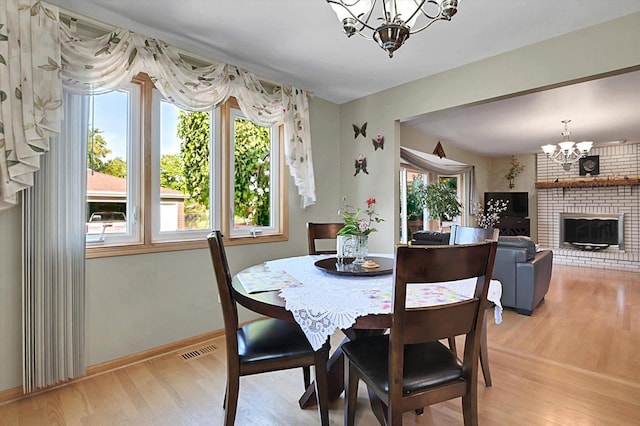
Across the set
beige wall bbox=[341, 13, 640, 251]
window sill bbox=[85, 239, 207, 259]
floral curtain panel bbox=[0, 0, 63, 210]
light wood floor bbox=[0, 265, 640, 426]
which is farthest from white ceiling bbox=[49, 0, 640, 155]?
light wood floor bbox=[0, 265, 640, 426]

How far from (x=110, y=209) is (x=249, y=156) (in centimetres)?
125

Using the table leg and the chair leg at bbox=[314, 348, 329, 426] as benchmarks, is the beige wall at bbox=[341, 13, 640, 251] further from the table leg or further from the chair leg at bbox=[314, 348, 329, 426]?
the chair leg at bbox=[314, 348, 329, 426]

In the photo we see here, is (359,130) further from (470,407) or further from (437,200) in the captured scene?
(470,407)

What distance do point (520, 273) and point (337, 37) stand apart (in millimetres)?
2870

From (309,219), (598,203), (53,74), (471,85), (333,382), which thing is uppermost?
(471,85)

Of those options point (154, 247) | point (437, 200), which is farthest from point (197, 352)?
point (437, 200)

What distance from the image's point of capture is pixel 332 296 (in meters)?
1.32

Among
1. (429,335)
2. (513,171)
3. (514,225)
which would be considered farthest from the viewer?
(513,171)

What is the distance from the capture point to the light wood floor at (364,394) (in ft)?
5.52

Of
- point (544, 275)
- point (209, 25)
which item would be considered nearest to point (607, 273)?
point (544, 275)

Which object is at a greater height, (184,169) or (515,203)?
(184,169)

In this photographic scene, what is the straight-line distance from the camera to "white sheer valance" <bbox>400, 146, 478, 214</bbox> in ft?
16.5

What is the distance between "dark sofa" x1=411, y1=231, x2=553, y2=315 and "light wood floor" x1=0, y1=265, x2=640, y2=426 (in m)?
0.52

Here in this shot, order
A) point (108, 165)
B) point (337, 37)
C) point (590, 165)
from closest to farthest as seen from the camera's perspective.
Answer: point (108, 165)
point (337, 37)
point (590, 165)
